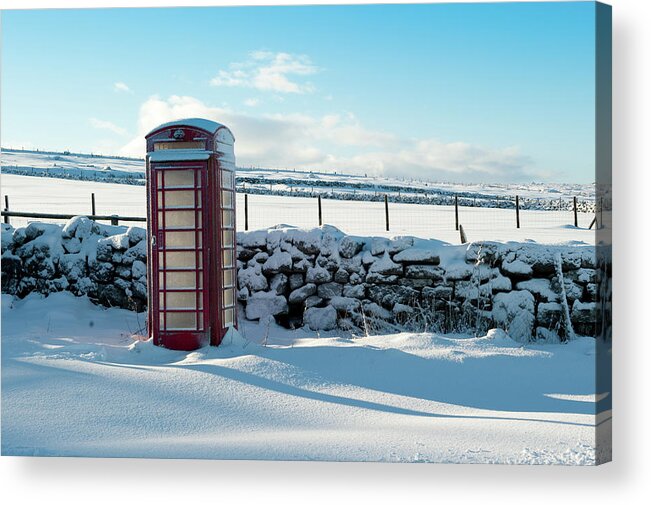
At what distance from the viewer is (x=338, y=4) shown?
4980mm

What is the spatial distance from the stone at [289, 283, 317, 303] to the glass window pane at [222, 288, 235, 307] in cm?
121

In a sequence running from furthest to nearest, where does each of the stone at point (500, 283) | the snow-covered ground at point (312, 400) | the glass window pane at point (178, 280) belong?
the stone at point (500, 283) → the glass window pane at point (178, 280) → the snow-covered ground at point (312, 400)

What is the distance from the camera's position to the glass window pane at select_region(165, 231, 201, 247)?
21.9 ft

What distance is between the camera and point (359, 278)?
319 inches

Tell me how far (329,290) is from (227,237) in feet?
5.46

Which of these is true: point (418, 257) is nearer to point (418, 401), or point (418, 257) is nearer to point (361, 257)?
point (361, 257)

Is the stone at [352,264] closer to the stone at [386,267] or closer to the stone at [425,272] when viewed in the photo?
the stone at [386,267]

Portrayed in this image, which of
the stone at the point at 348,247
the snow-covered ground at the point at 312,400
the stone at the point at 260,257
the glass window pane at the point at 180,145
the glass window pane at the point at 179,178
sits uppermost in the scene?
the glass window pane at the point at 180,145

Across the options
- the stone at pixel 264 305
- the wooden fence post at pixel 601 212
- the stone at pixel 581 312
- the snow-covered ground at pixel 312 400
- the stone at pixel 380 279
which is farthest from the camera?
the stone at pixel 264 305

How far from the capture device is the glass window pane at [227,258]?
6.91 meters

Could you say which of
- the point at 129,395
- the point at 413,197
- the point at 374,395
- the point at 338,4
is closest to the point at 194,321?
the point at 129,395

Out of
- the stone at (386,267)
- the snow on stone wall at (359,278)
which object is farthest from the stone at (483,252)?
the stone at (386,267)

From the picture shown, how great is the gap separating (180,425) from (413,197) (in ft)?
55.6

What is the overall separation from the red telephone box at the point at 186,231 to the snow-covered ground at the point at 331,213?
671 cm
